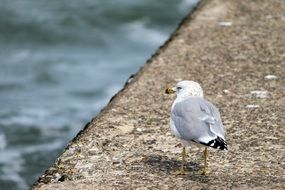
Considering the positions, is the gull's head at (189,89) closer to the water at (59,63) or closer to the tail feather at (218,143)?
the tail feather at (218,143)

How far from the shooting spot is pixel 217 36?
5969 mm

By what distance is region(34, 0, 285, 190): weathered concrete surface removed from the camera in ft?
12.3

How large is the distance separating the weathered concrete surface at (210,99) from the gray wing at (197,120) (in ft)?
0.75

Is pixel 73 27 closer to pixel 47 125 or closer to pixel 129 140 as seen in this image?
pixel 47 125

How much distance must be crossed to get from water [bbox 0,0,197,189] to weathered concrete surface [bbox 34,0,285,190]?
4.63 ft

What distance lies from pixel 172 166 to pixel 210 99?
3.24 ft

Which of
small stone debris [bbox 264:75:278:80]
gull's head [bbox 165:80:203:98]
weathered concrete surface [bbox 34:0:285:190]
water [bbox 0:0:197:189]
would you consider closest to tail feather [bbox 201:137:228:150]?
weathered concrete surface [bbox 34:0:285:190]

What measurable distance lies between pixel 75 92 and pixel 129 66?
3.11ft

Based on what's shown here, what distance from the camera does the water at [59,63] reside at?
6.77 meters

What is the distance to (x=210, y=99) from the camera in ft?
15.7

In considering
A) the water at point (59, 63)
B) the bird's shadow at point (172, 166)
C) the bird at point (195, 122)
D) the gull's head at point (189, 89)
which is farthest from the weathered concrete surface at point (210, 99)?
the water at point (59, 63)

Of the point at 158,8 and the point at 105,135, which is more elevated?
the point at 158,8

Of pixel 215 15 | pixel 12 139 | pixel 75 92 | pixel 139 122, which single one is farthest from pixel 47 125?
pixel 139 122

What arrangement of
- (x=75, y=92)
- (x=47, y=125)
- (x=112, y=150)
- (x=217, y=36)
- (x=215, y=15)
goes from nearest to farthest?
(x=112, y=150) → (x=217, y=36) → (x=215, y=15) → (x=47, y=125) → (x=75, y=92)
